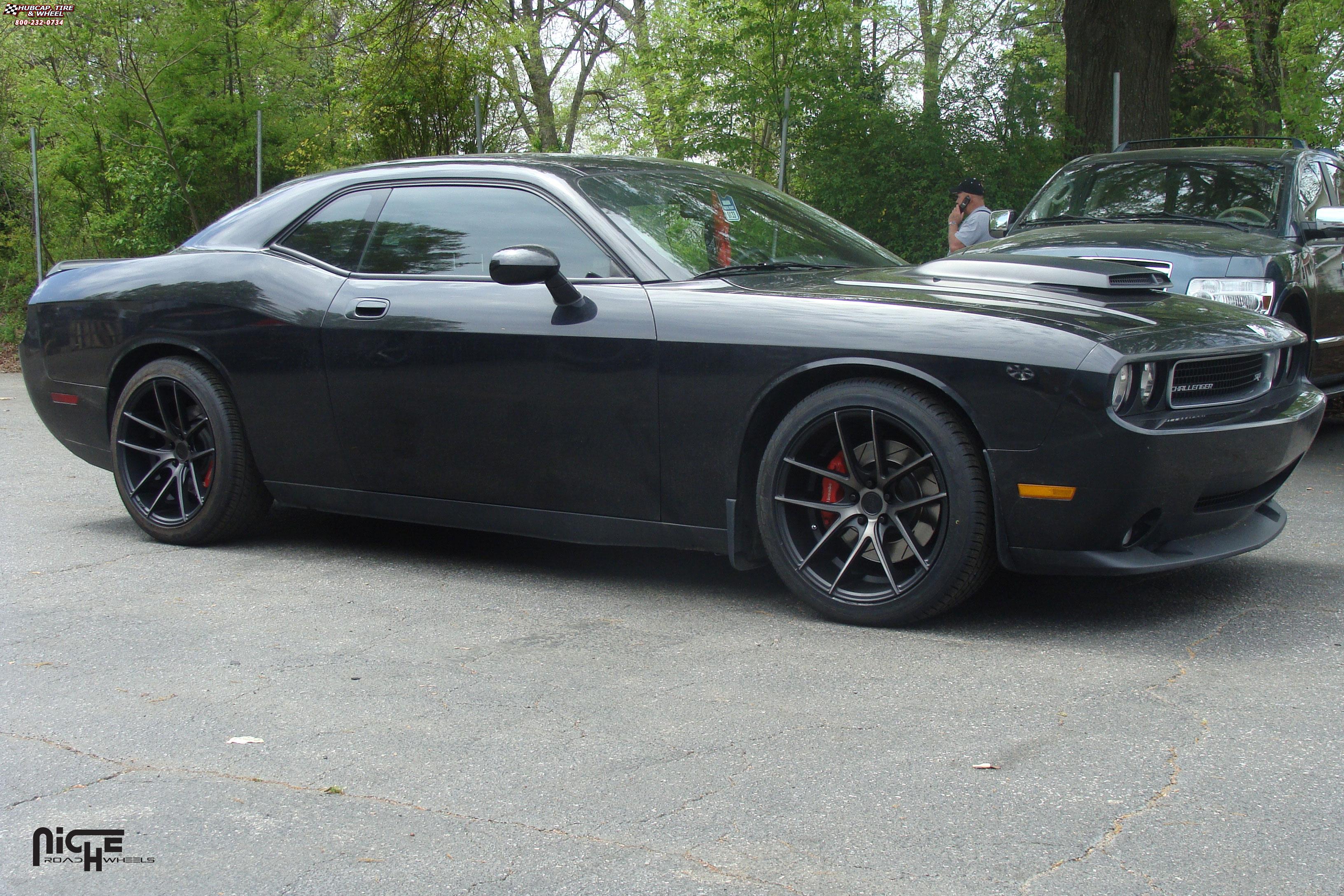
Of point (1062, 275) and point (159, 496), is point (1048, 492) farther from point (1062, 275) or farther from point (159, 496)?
point (159, 496)

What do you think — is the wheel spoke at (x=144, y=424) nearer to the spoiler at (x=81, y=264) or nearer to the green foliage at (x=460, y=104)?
the spoiler at (x=81, y=264)

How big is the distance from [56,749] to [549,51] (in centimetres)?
3137

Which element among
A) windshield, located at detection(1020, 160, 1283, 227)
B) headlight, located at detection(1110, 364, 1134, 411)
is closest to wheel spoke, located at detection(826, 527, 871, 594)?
headlight, located at detection(1110, 364, 1134, 411)

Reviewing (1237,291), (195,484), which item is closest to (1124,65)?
(1237,291)

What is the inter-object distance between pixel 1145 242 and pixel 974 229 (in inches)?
148

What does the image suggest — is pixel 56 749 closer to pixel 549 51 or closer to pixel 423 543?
pixel 423 543

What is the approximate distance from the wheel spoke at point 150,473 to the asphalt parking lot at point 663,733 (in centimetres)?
58

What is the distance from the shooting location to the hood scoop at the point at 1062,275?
4.13 metres

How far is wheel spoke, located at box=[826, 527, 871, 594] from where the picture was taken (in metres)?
3.96

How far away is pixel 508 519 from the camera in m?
4.61

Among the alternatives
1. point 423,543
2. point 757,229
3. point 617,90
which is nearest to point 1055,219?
point 757,229

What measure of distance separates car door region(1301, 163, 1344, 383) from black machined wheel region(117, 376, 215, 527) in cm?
564

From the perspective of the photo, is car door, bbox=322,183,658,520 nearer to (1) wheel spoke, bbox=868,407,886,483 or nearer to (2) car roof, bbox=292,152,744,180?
(2) car roof, bbox=292,152,744,180

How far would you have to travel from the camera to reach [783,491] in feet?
13.4
